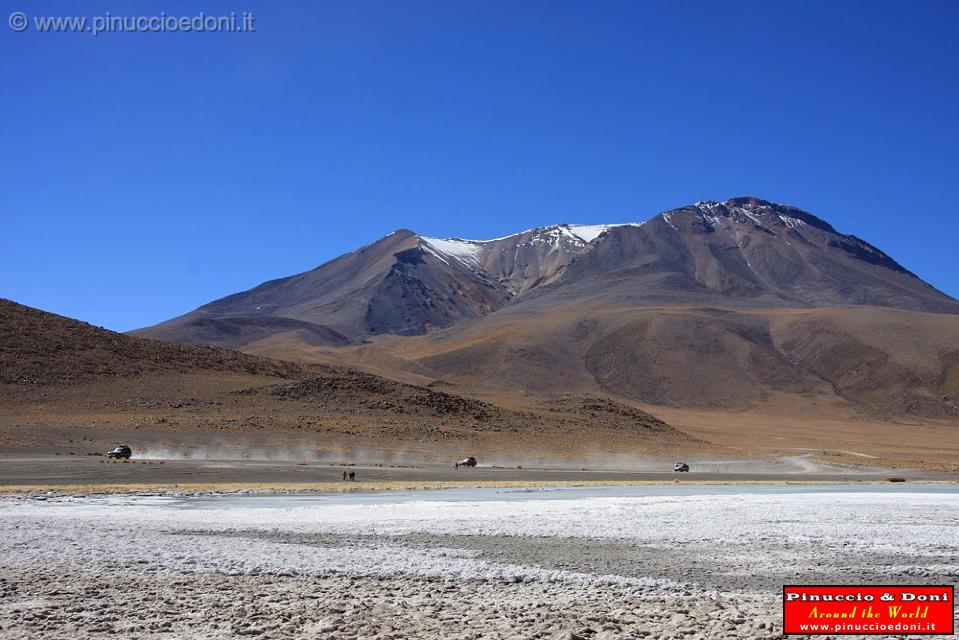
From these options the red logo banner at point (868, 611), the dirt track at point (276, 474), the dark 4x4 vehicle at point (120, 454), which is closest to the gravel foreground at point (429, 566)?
the red logo banner at point (868, 611)

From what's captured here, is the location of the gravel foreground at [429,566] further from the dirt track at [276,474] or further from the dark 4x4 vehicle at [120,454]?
the dark 4x4 vehicle at [120,454]

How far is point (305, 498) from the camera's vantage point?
2753 centimetres

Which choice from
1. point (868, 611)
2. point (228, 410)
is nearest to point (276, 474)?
point (228, 410)

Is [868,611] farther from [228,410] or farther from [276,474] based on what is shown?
[228,410]

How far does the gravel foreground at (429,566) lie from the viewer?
1062 centimetres

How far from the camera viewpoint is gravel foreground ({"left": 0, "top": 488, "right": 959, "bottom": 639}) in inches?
418

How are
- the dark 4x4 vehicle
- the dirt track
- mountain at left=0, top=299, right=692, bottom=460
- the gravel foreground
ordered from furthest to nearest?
mountain at left=0, top=299, right=692, bottom=460 < the dark 4x4 vehicle < the dirt track < the gravel foreground

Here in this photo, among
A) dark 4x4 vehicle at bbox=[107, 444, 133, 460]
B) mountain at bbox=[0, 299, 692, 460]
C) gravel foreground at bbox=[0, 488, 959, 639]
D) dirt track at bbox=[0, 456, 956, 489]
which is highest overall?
mountain at bbox=[0, 299, 692, 460]

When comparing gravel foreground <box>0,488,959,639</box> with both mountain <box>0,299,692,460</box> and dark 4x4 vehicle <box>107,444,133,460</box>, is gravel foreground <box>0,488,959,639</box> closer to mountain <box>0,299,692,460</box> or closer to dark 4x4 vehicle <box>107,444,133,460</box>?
dark 4x4 vehicle <box>107,444,133,460</box>

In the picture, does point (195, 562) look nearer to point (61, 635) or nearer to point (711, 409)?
point (61, 635)

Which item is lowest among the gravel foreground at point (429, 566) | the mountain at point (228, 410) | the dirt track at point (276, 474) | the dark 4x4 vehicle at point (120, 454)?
the gravel foreground at point (429, 566)

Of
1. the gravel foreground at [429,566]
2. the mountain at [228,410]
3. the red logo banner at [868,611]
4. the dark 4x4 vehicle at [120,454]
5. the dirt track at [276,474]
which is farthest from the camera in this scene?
the mountain at [228,410]

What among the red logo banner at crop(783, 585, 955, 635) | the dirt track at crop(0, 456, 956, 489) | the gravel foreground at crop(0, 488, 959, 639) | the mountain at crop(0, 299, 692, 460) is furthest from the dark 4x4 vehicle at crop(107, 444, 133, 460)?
the red logo banner at crop(783, 585, 955, 635)

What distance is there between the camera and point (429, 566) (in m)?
14.6
